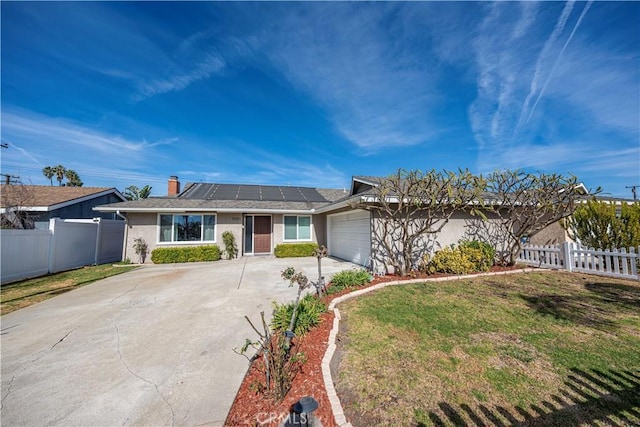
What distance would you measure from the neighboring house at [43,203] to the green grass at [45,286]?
4.57 metres

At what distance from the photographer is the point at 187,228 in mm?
13133

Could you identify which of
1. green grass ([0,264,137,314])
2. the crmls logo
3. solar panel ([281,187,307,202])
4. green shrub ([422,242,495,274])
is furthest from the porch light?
solar panel ([281,187,307,202])

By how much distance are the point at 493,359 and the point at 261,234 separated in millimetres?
12563

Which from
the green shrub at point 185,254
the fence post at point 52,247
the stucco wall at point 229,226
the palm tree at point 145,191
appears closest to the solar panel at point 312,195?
the stucco wall at point 229,226

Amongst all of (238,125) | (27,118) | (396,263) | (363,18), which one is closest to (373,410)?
(396,263)

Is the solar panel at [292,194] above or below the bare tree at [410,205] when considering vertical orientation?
above

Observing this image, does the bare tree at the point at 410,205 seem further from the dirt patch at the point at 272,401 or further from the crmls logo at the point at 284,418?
the crmls logo at the point at 284,418

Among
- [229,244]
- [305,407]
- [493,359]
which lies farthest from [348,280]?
[229,244]

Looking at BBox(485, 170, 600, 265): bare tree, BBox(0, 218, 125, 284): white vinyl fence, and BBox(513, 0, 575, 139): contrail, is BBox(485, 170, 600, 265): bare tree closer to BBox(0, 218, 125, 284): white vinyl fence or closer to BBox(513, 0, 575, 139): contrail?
BBox(513, 0, 575, 139): contrail

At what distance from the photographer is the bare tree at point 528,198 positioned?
339 inches

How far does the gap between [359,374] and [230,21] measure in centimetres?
1057

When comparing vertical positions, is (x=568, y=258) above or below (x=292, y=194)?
below

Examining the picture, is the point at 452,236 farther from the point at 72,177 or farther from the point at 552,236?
the point at 72,177

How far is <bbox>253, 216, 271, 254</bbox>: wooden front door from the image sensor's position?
1438 cm
